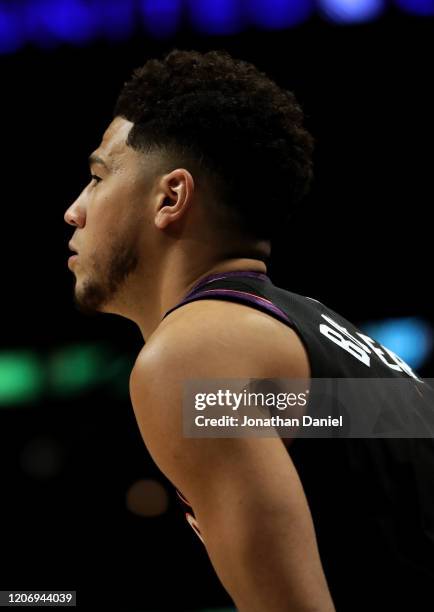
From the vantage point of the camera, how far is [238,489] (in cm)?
118

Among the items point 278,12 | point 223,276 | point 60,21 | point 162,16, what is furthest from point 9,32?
point 223,276

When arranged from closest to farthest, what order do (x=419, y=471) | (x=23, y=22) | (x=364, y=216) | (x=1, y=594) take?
(x=419, y=471)
(x=1, y=594)
(x=23, y=22)
(x=364, y=216)

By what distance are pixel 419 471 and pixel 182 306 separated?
465 mm

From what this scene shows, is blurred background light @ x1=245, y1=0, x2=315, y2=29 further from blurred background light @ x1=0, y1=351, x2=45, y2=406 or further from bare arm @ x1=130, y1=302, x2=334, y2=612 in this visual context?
bare arm @ x1=130, y1=302, x2=334, y2=612

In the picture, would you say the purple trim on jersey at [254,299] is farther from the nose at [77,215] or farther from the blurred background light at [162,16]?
the blurred background light at [162,16]

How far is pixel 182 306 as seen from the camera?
1413 mm

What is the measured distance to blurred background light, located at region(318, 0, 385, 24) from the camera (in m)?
3.50

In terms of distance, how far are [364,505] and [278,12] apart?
267 centimetres

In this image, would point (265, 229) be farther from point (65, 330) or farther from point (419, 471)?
point (65, 330)

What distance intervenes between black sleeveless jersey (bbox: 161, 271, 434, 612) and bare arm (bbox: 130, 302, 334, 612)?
4.9 inches

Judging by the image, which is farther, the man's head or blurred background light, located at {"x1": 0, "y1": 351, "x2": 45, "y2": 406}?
blurred background light, located at {"x1": 0, "y1": 351, "x2": 45, "y2": 406}

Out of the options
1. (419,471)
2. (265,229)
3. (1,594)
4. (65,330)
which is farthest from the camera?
(65,330)

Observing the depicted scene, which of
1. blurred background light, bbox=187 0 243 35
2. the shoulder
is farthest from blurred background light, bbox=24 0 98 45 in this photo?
the shoulder

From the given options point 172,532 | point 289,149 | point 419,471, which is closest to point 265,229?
point 289,149
